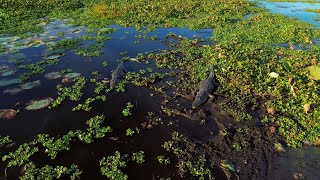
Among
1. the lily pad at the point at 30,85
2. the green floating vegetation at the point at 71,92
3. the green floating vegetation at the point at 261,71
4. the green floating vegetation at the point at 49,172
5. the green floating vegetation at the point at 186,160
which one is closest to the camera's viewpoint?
the green floating vegetation at the point at 49,172

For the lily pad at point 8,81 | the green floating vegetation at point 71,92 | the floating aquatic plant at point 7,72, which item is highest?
the floating aquatic plant at point 7,72

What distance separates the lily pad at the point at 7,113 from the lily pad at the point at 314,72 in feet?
38.8

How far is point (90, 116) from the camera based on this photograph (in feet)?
33.8

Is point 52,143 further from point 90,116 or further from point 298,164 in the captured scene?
point 298,164

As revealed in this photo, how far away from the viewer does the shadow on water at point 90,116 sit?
27.5 ft

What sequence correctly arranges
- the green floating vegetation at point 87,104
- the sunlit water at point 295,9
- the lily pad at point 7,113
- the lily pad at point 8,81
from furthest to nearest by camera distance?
1. the sunlit water at point 295,9
2. the lily pad at point 8,81
3. the green floating vegetation at point 87,104
4. the lily pad at point 7,113

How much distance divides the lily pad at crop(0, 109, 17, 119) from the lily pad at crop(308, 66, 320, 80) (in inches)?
465

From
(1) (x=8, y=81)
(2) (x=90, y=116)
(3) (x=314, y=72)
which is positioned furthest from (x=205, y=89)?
(1) (x=8, y=81)

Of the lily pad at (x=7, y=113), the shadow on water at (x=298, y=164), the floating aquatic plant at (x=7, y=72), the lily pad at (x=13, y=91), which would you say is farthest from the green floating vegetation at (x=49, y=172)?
the floating aquatic plant at (x=7, y=72)

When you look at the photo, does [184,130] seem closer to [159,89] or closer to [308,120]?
[159,89]

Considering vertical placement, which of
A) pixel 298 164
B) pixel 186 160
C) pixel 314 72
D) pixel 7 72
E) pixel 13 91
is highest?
pixel 7 72

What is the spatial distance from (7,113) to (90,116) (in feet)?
9.48

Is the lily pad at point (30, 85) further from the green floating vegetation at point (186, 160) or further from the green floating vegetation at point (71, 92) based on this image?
the green floating vegetation at point (186, 160)

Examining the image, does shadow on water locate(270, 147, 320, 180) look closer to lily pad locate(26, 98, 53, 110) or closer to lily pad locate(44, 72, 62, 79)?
lily pad locate(26, 98, 53, 110)
